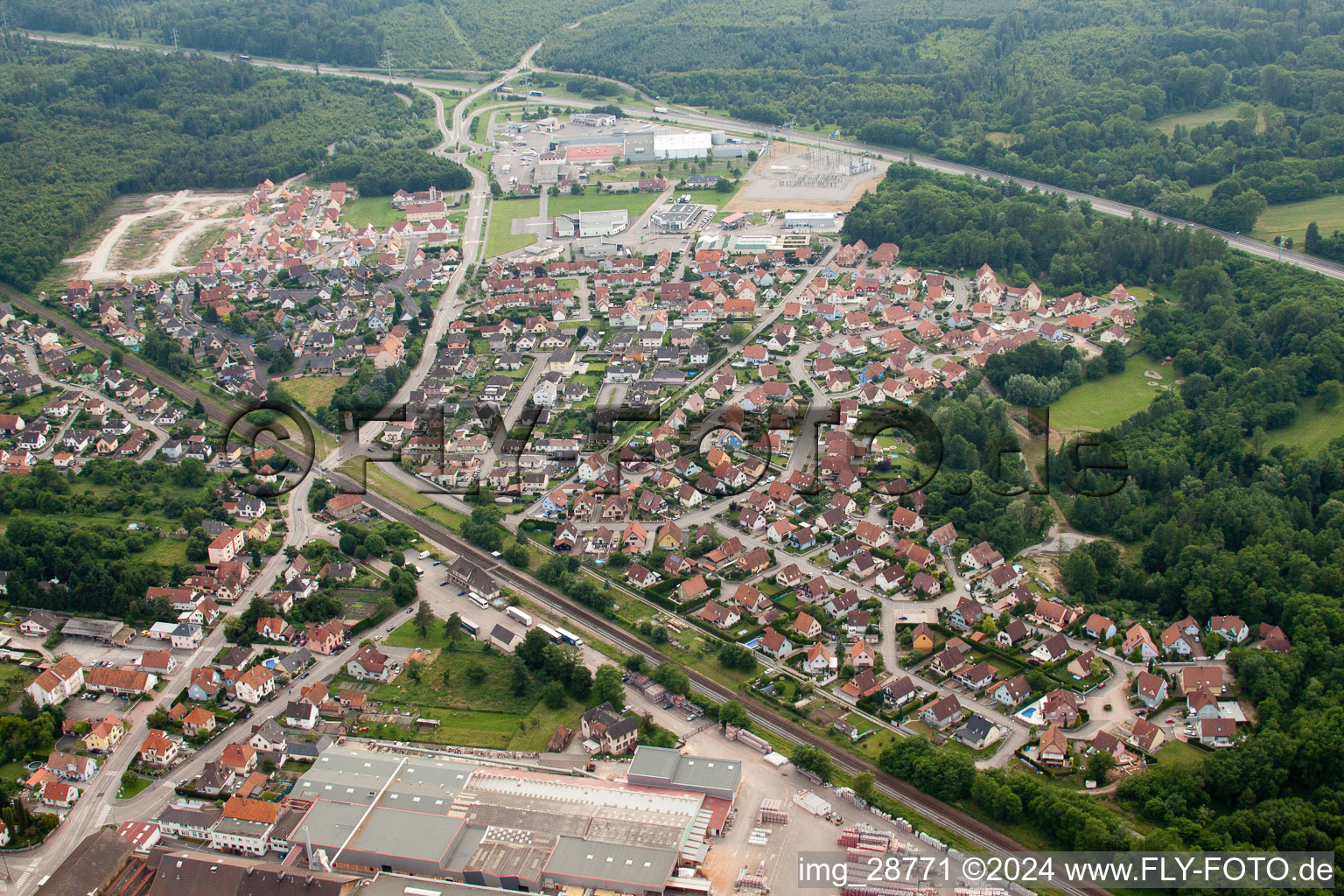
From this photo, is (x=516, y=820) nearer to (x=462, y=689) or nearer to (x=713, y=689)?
(x=462, y=689)

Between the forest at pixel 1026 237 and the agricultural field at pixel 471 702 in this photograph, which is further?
the forest at pixel 1026 237

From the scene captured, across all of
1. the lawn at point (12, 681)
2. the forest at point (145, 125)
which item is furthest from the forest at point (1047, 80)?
the lawn at point (12, 681)

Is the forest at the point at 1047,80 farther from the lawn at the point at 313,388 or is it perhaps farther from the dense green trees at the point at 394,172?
the lawn at the point at 313,388

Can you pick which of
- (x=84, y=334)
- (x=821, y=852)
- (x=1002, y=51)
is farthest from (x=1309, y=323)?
(x=84, y=334)

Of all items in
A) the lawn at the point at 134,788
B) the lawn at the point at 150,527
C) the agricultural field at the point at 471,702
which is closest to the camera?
the lawn at the point at 134,788

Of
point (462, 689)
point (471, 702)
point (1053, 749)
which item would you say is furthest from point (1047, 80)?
point (471, 702)

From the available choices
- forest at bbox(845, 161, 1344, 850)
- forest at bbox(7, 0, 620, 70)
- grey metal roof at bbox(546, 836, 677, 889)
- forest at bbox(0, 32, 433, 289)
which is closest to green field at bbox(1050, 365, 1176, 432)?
forest at bbox(845, 161, 1344, 850)
